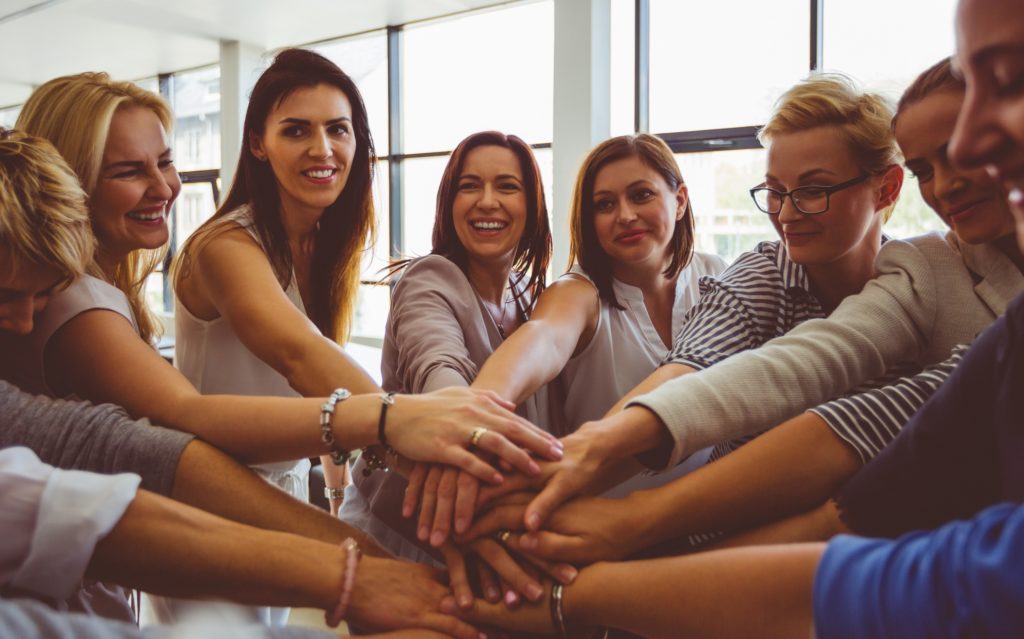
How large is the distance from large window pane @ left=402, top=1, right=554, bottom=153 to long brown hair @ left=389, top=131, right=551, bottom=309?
4215 millimetres

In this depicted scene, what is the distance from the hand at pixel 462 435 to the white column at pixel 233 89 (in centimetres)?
738

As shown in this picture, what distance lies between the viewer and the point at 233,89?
804 centimetres

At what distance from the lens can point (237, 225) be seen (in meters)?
1.72

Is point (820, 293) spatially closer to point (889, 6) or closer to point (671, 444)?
point (671, 444)

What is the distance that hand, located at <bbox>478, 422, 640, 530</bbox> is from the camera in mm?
1120

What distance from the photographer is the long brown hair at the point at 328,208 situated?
1919 millimetres

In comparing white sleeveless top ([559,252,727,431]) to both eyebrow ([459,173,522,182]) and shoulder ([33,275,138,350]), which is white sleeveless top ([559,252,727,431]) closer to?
eyebrow ([459,173,522,182])

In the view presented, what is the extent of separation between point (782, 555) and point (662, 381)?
544mm

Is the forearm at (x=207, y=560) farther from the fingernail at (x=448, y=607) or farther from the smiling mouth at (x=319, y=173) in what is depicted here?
the smiling mouth at (x=319, y=173)

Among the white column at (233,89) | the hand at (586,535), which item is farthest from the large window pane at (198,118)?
the hand at (586,535)

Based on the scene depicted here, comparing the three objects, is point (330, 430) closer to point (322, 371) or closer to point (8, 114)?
point (322, 371)

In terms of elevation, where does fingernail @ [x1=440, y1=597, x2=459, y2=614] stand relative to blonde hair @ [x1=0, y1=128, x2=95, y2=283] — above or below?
below

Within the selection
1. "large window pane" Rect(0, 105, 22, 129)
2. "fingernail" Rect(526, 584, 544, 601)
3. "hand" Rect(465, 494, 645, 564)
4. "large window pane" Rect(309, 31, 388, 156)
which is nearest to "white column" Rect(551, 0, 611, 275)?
"large window pane" Rect(309, 31, 388, 156)

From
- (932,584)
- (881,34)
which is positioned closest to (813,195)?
(932,584)
